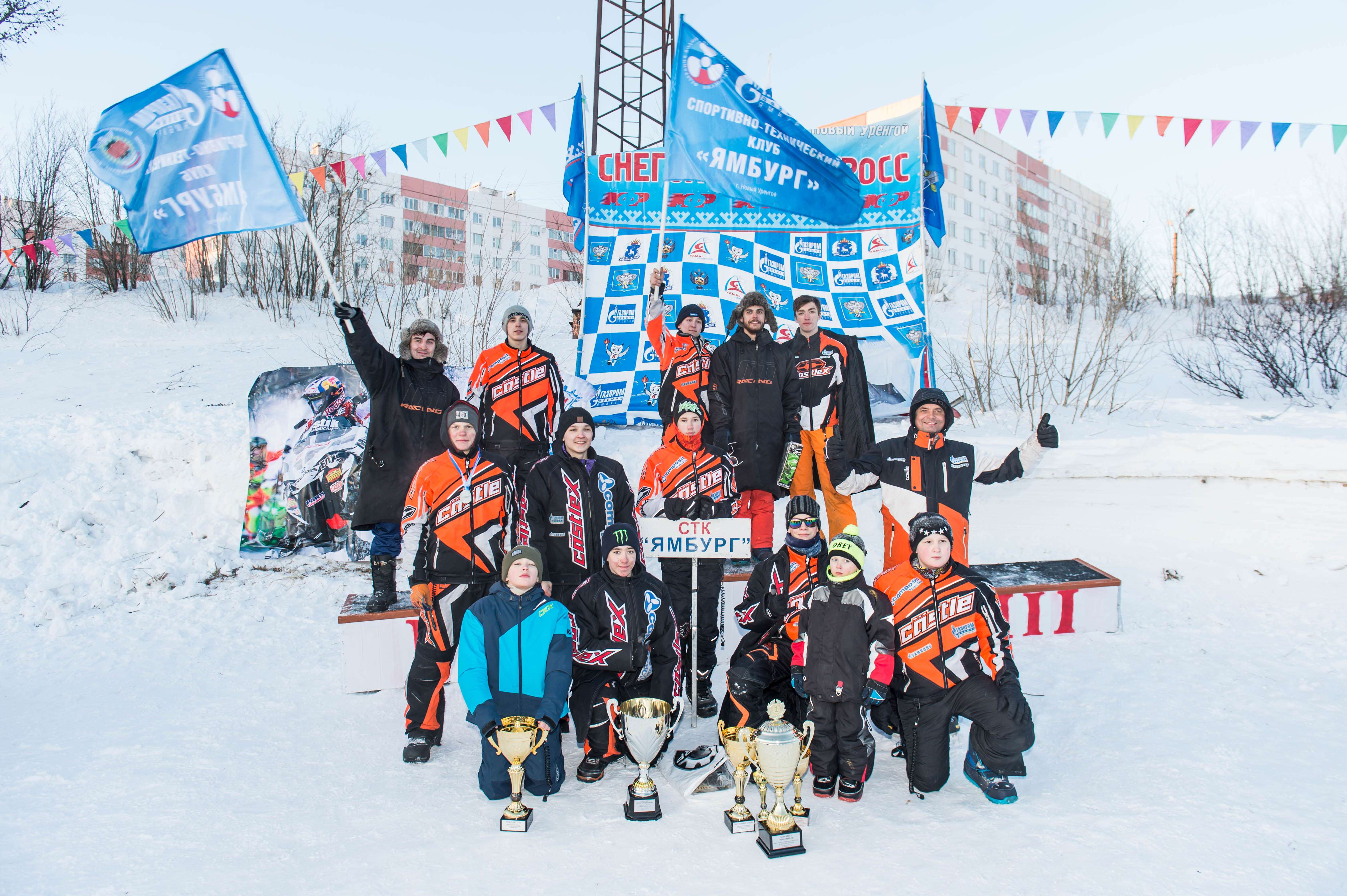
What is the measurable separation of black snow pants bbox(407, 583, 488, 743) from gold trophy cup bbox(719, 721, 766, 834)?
136cm

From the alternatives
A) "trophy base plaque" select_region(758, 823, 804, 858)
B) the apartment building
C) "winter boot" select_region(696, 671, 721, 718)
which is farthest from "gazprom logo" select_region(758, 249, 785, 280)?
the apartment building

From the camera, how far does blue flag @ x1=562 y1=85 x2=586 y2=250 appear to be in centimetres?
793

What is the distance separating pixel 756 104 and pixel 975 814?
16.8ft

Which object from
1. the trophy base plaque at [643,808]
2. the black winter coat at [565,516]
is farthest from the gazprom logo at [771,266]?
the trophy base plaque at [643,808]

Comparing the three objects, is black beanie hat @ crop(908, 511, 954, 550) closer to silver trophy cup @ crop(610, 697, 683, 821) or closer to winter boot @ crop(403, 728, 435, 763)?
silver trophy cup @ crop(610, 697, 683, 821)

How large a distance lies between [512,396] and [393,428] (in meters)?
0.70

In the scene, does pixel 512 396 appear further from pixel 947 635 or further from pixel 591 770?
pixel 947 635

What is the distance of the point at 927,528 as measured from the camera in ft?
10.4

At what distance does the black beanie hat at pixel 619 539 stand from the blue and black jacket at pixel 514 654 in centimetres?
39

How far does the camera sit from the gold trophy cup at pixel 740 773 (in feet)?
9.01

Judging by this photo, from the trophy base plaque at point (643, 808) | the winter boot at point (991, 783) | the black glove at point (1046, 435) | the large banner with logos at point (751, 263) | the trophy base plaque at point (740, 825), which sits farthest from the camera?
the large banner with logos at point (751, 263)

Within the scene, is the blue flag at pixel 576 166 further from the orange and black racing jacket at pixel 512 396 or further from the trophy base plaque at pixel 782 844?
the trophy base plaque at pixel 782 844

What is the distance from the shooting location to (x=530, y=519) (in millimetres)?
3799

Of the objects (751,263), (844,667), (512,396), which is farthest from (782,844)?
(751,263)
